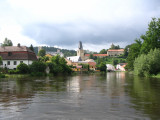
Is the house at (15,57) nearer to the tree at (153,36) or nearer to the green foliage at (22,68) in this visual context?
the green foliage at (22,68)

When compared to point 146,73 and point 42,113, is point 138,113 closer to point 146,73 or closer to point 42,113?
point 42,113

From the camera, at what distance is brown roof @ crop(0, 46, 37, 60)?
60.3m

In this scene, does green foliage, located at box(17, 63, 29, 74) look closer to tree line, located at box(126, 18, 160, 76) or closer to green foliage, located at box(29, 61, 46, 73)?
green foliage, located at box(29, 61, 46, 73)

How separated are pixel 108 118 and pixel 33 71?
4790 centimetres

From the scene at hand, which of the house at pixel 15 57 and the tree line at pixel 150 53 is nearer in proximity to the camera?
the tree line at pixel 150 53

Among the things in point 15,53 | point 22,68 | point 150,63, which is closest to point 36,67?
point 22,68

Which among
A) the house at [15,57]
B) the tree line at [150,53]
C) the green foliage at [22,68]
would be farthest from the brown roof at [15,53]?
the tree line at [150,53]

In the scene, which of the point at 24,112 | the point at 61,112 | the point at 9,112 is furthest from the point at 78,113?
the point at 9,112

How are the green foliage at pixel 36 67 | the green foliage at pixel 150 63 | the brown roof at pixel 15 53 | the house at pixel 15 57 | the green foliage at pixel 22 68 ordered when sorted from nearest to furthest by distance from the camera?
the green foliage at pixel 150 63 < the green foliage at pixel 22 68 < the green foliage at pixel 36 67 < the house at pixel 15 57 < the brown roof at pixel 15 53

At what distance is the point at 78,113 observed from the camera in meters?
10.9

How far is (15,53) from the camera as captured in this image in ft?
202

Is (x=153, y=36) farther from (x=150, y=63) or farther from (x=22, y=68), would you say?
(x=22, y=68)

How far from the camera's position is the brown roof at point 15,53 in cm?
6030

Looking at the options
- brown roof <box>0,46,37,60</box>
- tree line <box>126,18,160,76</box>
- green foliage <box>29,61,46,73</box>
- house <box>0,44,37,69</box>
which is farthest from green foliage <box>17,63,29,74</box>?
tree line <box>126,18,160,76</box>
